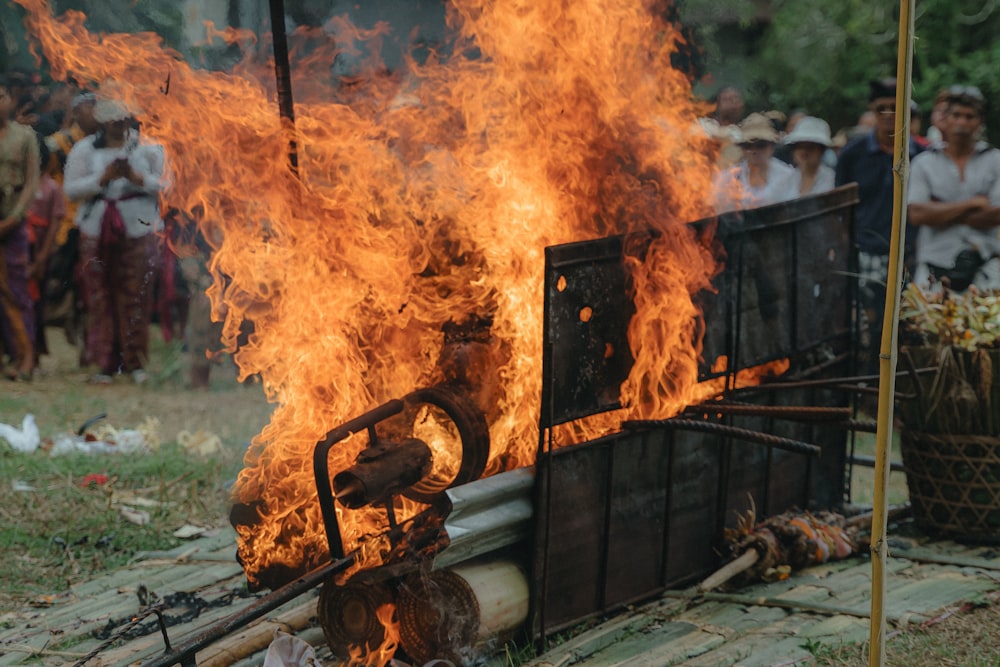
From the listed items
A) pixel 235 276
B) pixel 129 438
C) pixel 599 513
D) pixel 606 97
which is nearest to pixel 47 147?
pixel 129 438

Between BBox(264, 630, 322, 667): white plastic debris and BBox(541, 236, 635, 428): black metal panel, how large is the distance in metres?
1.45

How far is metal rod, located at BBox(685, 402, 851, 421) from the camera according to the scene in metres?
4.87

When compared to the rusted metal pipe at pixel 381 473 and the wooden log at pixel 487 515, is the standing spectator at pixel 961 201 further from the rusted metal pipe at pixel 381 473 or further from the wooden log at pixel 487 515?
the rusted metal pipe at pixel 381 473

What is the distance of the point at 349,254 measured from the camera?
5.35 m

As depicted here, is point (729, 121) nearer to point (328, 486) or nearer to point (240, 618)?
point (328, 486)

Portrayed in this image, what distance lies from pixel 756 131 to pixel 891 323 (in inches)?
267

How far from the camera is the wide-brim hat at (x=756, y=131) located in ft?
32.1

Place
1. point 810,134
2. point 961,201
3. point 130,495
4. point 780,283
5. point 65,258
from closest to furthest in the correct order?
point 780,283, point 130,495, point 961,201, point 810,134, point 65,258

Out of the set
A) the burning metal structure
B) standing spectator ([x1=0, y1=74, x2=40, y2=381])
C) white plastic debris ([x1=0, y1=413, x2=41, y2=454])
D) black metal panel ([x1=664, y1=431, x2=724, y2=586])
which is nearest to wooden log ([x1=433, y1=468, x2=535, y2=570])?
the burning metal structure

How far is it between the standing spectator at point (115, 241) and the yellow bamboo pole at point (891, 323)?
29.2 feet

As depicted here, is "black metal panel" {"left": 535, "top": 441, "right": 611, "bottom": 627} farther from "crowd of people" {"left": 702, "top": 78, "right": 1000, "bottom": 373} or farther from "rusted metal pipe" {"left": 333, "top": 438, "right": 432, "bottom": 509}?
"crowd of people" {"left": 702, "top": 78, "right": 1000, "bottom": 373}

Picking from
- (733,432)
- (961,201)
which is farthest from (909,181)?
(733,432)

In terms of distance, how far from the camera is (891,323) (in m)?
3.39

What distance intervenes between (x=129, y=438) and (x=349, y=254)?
4311 millimetres
